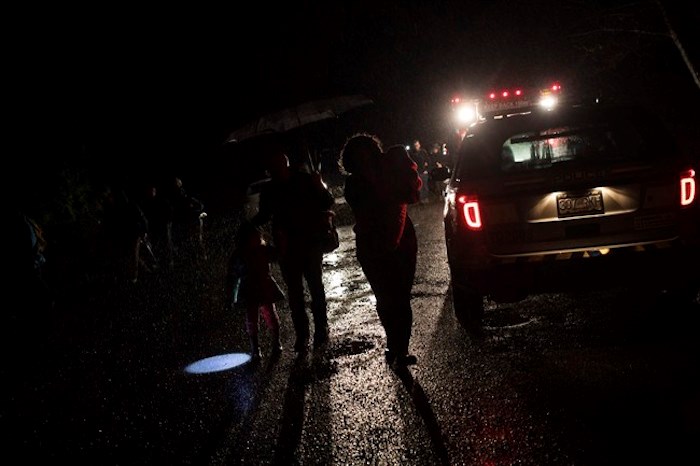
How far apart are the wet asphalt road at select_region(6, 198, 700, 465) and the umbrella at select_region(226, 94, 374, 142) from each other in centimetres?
785

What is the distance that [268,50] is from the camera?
2461cm

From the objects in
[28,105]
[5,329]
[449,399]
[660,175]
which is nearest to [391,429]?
[449,399]

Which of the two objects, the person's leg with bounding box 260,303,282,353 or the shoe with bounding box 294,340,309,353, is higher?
the person's leg with bounding box 260,303,282,353

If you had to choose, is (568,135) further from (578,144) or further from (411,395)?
(411,395)

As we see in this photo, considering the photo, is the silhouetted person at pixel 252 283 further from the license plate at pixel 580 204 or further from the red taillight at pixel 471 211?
the license plate at pixel 580 204

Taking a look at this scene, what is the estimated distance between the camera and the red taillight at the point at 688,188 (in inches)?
189

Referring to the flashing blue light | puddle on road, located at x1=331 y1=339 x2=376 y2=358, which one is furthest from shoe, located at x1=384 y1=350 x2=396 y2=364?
the flashing blue light

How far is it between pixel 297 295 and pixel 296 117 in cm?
930

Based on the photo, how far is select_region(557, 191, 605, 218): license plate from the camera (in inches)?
192

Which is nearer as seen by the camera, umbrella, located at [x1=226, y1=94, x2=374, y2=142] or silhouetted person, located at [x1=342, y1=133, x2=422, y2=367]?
silhouetted person, located at [x1=342, y1=133, x2=422, y2=367]

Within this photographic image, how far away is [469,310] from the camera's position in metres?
5.79

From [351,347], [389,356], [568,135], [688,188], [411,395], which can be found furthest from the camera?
[351,347]

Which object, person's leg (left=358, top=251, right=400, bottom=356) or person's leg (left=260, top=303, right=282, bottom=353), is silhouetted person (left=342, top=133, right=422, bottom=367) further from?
person's leg (left=260, top=303, right=282, bottom=353)

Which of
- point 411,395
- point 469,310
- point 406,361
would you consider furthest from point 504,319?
point 411,395
